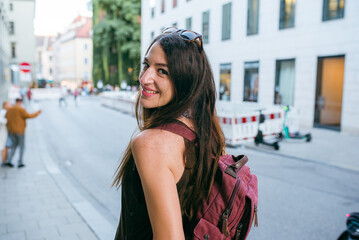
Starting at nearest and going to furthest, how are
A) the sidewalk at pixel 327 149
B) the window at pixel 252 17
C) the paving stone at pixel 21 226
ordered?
the paving stone at pixel 21 226
the sidewalk at pixel 327 149
the window at pixel 252 17

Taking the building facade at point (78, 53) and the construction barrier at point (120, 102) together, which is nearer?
the construction barrier at point (120, 102)

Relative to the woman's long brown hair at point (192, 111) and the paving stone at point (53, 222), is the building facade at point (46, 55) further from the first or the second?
the woman's long brown hair at point (192, 111)

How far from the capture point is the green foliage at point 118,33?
129 ft

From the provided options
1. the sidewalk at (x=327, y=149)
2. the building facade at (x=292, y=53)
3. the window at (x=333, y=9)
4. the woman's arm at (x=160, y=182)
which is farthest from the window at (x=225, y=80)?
the woman's arm at (x=160, y=182)

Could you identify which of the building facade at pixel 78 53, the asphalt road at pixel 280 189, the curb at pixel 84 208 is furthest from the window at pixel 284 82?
the building facade at pixel 78 53

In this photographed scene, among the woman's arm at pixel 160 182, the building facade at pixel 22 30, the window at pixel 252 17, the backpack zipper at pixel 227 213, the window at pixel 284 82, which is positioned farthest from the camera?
the building facade at pixel 22 30

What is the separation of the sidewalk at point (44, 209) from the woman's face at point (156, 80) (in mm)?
3076

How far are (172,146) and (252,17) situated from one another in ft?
50.6

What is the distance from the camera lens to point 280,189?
5938 mm

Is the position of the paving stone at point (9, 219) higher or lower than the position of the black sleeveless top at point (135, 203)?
lower

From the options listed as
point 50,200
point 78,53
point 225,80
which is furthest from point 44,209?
point 78,53

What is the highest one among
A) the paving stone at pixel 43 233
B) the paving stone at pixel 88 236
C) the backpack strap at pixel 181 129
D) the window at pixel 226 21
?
the window at pixel 226 21

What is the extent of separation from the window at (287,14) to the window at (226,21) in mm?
2283

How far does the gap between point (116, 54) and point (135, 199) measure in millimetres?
42680
